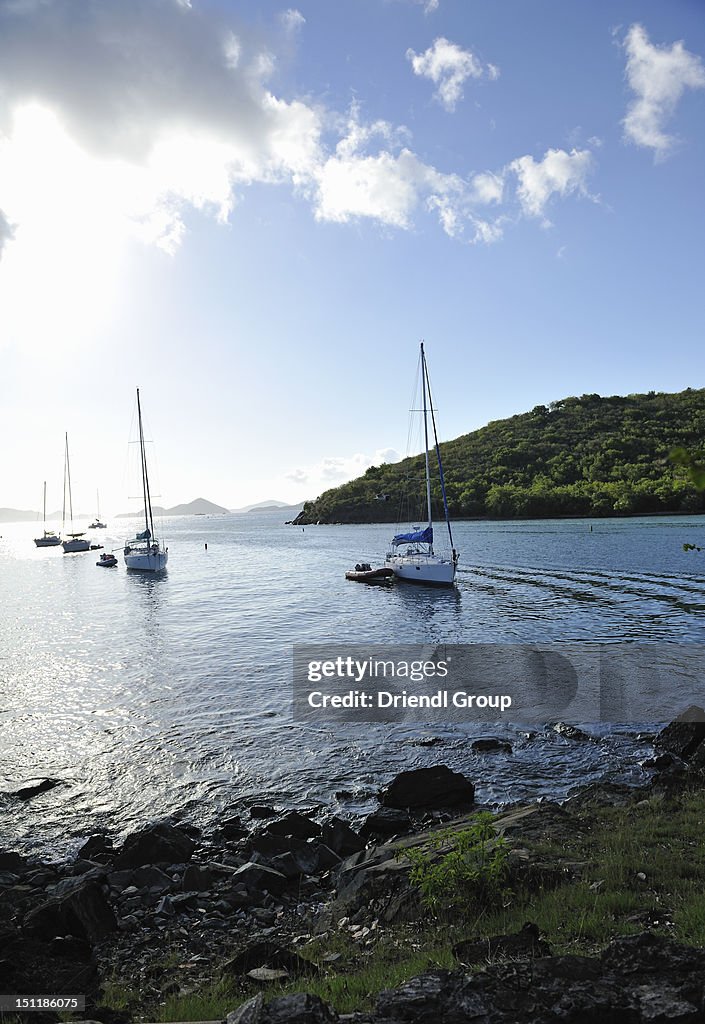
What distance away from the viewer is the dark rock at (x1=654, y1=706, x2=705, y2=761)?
1418cm

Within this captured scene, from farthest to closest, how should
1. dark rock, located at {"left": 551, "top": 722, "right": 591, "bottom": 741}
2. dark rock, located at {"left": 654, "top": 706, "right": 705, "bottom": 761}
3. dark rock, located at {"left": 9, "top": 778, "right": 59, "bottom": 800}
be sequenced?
dark rock, located at {"left": 551, "top": 722, "right": 591, "bottom": 741}, dark rock, located at {"left": 654, "top": 706, "right": 705, "bottom": 761}, dark rock, located at {"left": 9, "top": 778, "right": 59, "bottom": 800}

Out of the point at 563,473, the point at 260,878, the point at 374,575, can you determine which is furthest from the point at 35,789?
the point at 563,473

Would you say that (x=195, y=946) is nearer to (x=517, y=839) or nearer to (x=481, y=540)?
(x=517, y=839)

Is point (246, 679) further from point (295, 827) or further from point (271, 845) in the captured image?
point (271, 845)

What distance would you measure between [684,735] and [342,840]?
9.36 m

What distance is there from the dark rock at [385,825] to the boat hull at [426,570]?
35542 millimetres

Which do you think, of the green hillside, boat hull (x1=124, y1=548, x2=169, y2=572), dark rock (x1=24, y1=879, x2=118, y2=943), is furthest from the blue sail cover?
the green hillside

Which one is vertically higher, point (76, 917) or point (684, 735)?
point (76, 917)

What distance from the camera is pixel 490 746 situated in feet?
51.4

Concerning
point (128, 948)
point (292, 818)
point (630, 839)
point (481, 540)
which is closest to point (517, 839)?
point (630, 839)

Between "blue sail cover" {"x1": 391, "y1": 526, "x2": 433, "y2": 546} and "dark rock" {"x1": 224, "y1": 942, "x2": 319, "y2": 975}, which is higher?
"blue sail cover" {"x1": 391, "y1": 526, "x2": 433, "y2": 546}

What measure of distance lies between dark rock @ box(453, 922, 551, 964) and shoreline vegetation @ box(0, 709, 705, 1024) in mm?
19

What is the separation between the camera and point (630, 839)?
29.3ft

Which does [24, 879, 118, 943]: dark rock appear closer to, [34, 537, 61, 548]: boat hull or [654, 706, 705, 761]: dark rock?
[654, 706, 705, 761]: dark rock
